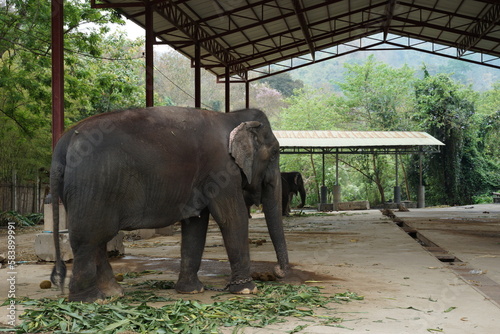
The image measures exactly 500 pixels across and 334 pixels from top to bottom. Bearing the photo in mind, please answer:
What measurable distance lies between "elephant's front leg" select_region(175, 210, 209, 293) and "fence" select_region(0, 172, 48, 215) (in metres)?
14.1

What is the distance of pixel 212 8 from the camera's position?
711 inches

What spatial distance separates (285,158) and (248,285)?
113 feet

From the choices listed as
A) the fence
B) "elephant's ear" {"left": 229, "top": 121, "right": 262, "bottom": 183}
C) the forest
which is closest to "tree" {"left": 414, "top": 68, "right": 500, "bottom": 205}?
the forest

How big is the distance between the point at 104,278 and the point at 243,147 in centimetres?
182

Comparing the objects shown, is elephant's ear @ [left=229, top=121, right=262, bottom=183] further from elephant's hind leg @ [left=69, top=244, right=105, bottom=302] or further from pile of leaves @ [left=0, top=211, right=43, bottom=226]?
pile of leaves @ [left=0, top=211, right=43, bottom=226]

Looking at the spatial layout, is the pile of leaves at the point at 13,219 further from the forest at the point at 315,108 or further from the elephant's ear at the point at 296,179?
the elephant's ear at the point at 296,179

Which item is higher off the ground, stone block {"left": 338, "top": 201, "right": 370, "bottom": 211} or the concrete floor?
stone block {"left": 338, "top": 201, "right": 370, "bottom": 211}

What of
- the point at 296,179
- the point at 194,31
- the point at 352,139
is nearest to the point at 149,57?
the point at 194,31

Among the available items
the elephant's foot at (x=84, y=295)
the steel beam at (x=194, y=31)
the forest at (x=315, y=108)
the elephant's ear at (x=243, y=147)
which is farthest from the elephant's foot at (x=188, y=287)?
the forest at (x=315, y=108)

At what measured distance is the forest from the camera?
18125 millimetres

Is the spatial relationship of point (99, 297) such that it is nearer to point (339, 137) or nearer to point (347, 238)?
point (347, 238)

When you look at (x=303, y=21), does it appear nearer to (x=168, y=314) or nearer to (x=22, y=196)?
(x=22, y=196)

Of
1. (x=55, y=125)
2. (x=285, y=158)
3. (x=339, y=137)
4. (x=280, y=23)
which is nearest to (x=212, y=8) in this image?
(x=280, y=23)

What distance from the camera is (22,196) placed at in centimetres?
2158
